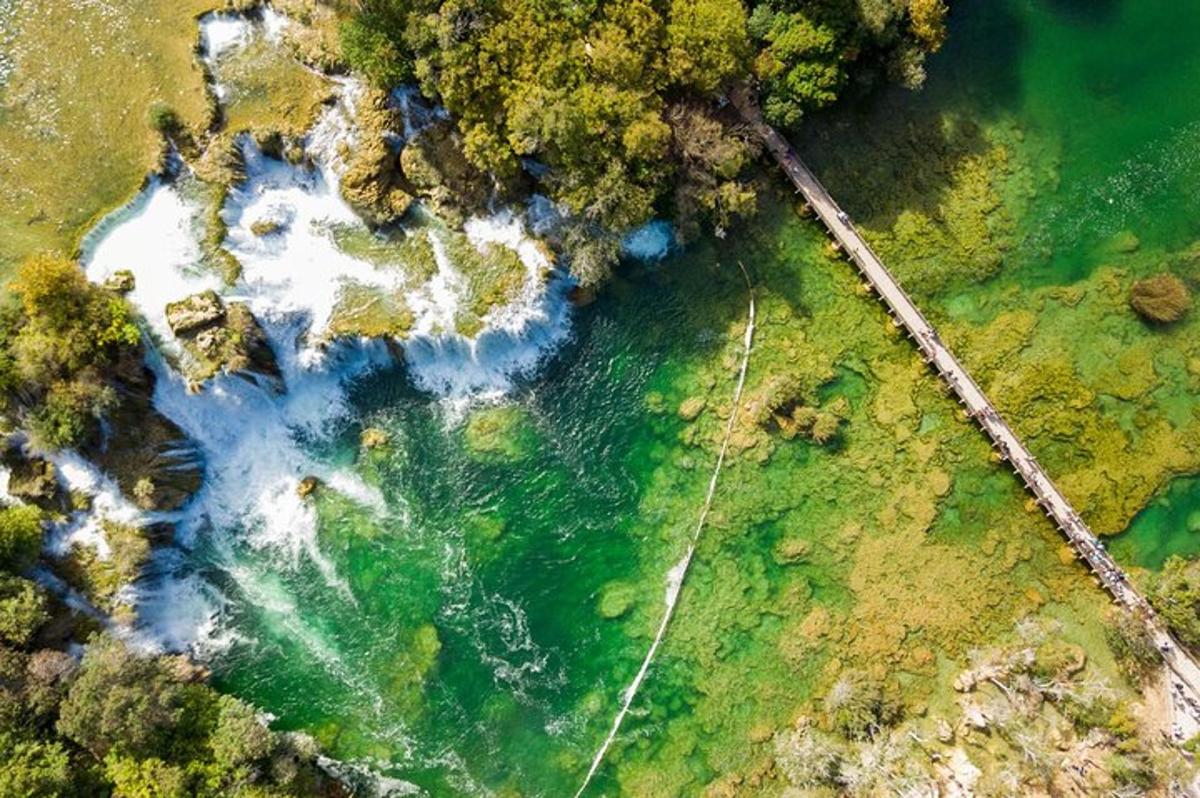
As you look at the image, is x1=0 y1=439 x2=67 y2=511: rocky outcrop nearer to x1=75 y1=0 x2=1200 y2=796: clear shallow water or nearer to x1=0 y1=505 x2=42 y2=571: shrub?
x1=0 y1=505 x2=42 y2=571: shrub

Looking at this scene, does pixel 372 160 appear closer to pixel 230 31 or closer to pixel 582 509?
pixel 230 31

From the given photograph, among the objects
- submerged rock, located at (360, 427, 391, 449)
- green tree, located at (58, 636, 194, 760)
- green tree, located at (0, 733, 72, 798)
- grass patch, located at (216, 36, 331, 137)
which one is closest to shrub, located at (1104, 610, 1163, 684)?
submerged rock, located at (360, 427, 391, 449)

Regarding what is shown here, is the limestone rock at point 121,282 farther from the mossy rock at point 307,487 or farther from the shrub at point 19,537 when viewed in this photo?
the mossy rock at point 307,487

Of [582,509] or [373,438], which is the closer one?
[373,438]

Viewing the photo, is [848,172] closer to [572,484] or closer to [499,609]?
[572,484]

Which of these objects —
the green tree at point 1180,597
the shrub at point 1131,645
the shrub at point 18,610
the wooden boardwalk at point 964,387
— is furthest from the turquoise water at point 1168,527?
the shrub at point 18,610

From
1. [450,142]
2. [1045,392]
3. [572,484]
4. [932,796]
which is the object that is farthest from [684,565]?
[450,142]

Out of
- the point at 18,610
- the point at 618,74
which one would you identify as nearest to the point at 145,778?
the point at 18,610
